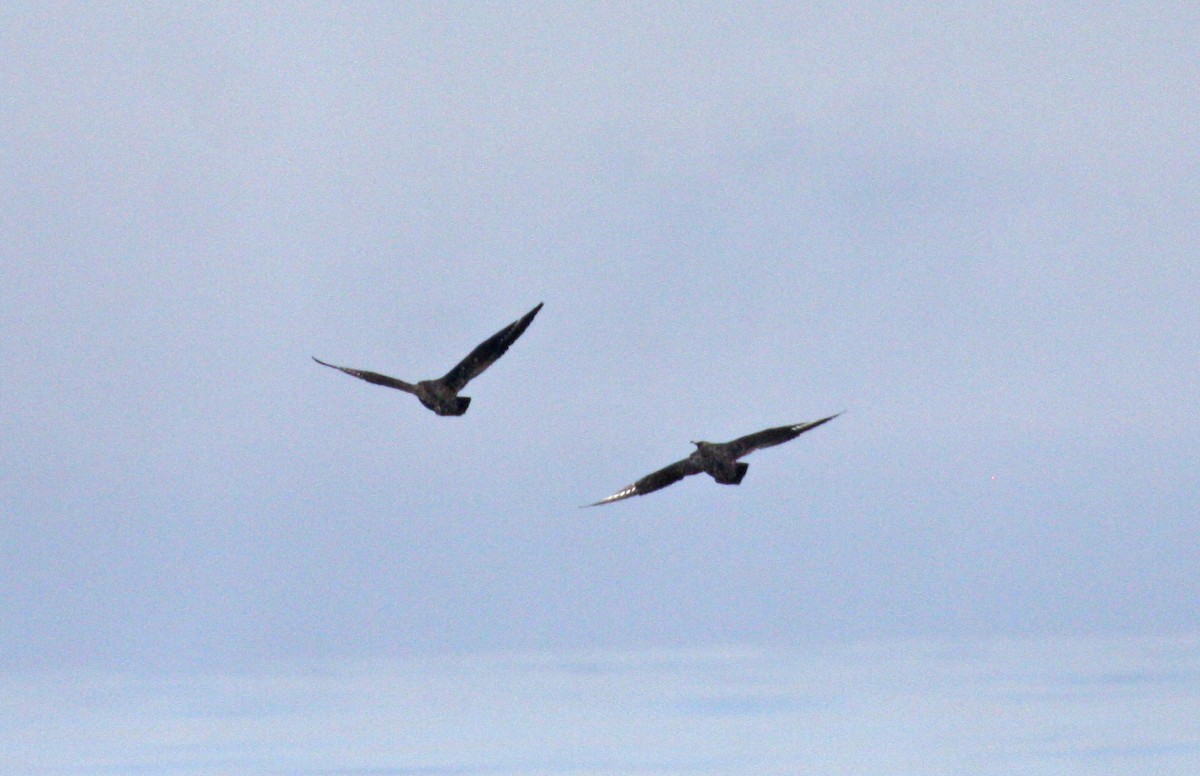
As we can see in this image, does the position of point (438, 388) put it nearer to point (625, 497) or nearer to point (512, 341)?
point (512, 341)

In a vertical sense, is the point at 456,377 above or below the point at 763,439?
above

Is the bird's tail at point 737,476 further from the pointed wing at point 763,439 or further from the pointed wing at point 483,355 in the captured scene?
the pointed wing at point 483,355

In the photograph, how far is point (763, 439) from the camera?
8125 cm

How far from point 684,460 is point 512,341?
36.5ft

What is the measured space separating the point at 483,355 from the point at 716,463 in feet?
44.6

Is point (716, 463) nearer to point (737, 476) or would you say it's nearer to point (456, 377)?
point (737, 476)

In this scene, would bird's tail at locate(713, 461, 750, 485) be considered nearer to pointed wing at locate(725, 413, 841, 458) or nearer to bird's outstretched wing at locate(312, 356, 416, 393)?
pointed wing at locate(725, 413, 841, 458)

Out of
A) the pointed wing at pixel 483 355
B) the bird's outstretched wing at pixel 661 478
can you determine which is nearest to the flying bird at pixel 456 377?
the pointed wing at pixel 483 355

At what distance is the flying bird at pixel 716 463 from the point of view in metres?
81.2

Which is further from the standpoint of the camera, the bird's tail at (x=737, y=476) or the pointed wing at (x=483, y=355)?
the pointed wing at (x=483, y=355)

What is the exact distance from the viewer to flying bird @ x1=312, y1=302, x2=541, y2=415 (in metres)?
Answer: 86.3

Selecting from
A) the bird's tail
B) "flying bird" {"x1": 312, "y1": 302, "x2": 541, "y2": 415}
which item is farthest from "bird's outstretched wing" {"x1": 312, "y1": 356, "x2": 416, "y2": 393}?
the bird's tail

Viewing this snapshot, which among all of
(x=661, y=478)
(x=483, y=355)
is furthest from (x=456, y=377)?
(x=661, y=478)

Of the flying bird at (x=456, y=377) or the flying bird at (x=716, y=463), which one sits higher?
the flying bird at (x=456, y=377)
